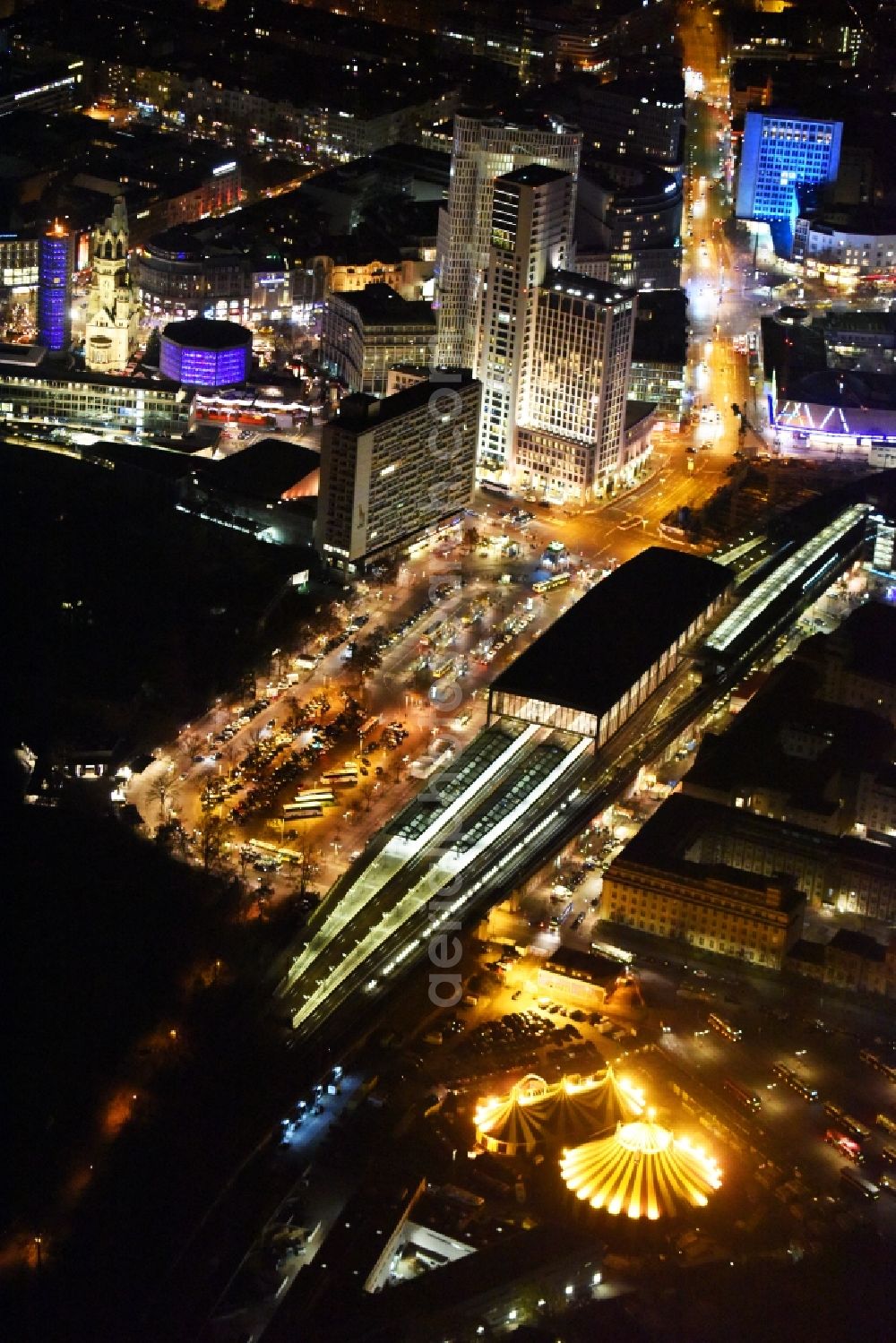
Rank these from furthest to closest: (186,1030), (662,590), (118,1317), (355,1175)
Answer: (662,590) < (186,1030) < (355,1175) < (118,1317)

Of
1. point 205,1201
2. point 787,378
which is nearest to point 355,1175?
point 205,1201

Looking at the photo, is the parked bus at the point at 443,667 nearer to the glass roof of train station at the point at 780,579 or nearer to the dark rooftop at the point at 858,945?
the glass roof of train station at the point at 780,579

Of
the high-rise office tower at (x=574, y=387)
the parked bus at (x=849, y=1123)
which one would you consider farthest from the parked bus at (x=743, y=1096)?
the high-rise office tower at (x=574, y=387)

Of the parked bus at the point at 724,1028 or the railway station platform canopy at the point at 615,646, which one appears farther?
the railway station platform canopy at the point at 615,646

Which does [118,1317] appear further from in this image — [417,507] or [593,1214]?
[417,507]

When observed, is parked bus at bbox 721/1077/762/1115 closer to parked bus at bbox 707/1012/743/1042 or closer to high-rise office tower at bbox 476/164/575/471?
parked bus at bbox 707/1012/743/1042

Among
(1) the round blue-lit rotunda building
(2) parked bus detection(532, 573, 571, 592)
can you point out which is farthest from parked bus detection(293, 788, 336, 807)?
(1) the round blue-lit rotunda building
